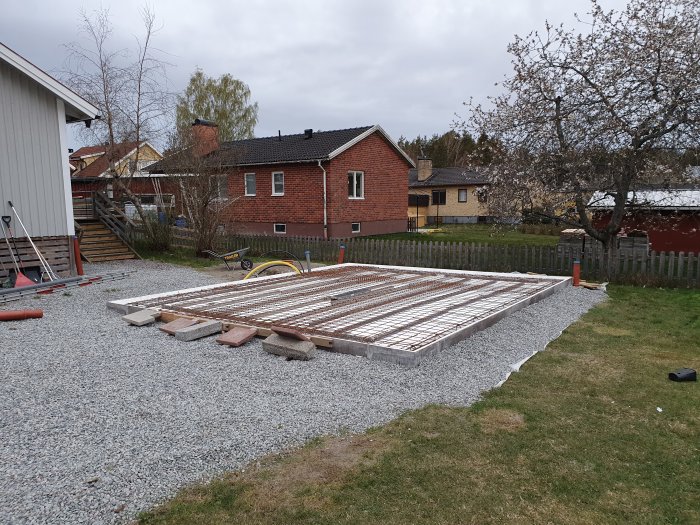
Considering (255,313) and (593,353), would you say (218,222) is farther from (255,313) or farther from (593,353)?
(593,353)

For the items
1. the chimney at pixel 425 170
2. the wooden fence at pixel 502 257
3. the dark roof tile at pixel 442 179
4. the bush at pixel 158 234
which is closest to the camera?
the wooden fence at pixel 502 257

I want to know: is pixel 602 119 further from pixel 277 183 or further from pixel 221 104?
pixel 221 104

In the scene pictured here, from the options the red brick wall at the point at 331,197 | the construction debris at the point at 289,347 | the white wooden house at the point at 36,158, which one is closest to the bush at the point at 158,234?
the red brick wall at the point at 331,197

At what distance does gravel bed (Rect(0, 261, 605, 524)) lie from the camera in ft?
11.1

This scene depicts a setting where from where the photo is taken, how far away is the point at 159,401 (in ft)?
15.6

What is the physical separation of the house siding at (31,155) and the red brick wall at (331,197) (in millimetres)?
8994

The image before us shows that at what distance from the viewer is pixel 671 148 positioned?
38.8 ft

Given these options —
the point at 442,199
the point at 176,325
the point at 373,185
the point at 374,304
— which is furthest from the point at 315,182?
the point at 442,199

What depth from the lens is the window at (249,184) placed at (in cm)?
2472

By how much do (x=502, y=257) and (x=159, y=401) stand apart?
11132mm

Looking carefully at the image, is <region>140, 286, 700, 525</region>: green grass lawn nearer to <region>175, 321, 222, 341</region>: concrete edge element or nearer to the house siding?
<region>175, 321, 222, 341</region>: concrete edge element

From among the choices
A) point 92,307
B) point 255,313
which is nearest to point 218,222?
point 92,307

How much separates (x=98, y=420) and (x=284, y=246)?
46.7 ft

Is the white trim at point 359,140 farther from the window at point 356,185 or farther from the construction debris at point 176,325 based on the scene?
the construction debris at point 176,325
